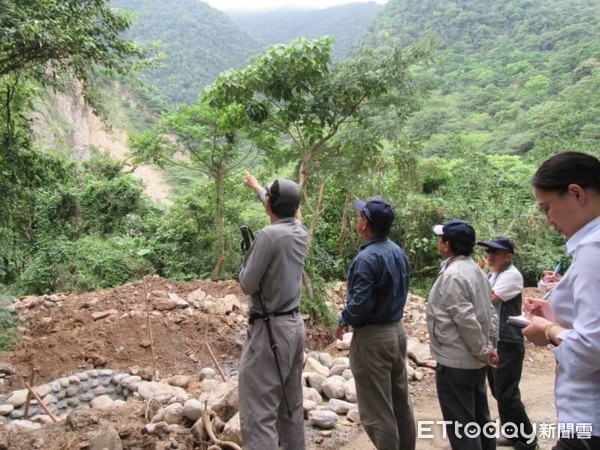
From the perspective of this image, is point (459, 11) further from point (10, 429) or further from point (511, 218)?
point (10, 429)

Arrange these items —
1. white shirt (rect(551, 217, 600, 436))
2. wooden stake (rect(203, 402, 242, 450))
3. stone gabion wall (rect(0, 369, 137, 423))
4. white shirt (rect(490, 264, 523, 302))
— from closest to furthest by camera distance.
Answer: white shirt (rect(551, 217, 600, 436)) < wooden stake (rect(203, 402, 242, 450)) < white shirt (rect(490, 264, 523, 302)) < stone gabion wall (rect(0, 369, 137, 423))

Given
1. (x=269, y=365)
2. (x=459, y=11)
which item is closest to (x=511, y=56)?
(x=459, y=11)

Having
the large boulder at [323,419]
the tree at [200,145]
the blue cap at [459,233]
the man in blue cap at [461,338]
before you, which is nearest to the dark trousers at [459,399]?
the man in blue cap at [461,338]

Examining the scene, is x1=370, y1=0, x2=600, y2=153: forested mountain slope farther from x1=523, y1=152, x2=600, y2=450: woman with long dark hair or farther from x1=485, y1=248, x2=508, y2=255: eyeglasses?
x1=523, y1=152, x2=600, y2=450: woman with long dark hair

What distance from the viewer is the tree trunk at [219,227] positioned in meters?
9.74

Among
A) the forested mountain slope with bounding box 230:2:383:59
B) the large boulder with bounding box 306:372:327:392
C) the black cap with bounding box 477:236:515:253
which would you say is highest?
the forested mountain slope with bounding box 230:2:383:59

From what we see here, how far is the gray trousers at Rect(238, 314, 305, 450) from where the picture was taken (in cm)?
258

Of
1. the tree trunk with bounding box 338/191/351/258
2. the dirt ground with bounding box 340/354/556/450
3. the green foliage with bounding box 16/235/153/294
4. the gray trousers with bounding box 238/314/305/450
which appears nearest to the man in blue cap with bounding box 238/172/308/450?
the gray trousers with bounding box 238/314/305/450

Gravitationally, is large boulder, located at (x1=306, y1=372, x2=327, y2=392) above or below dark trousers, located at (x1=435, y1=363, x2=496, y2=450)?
below

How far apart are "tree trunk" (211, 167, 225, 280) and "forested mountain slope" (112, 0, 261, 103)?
2836cm

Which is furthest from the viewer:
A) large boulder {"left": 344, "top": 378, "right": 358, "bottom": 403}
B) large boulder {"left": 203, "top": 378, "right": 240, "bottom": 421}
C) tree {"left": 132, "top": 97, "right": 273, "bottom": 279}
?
tree {"left": 132, "top": 97, "right": 273, "bottom": 279}

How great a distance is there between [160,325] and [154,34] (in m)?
46.7

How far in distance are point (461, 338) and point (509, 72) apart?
3124 cm

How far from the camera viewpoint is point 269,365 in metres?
2.64
